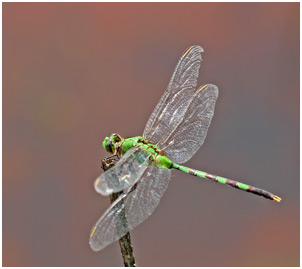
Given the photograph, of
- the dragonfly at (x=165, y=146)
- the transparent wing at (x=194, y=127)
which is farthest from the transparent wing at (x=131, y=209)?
the transparent wing at (x=194, y=127)

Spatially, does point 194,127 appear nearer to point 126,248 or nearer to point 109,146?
point 109,146

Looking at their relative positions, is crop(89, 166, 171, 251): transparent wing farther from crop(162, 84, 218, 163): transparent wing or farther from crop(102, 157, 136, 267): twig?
crop(162, 84, 218, 163): transparent wing

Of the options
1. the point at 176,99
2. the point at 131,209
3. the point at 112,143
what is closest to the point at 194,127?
the point at 176,99

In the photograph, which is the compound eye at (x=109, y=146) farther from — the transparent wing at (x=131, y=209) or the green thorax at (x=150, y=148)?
the transparent wing at (x=131, y=209)

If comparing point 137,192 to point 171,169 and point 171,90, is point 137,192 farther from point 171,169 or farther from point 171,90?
point 171,90

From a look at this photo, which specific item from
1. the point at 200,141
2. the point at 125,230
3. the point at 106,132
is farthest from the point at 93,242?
the point at 106,132
